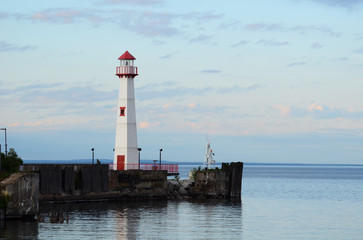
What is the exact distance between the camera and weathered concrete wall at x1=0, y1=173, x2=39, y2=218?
39.3 m

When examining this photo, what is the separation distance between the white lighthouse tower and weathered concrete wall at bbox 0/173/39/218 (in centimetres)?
1982

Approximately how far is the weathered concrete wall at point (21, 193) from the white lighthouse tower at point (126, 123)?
19.8 m

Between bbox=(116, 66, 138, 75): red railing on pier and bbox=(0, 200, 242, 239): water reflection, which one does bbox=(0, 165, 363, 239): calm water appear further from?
bbox=(116, 66, 138, 75): red railing on pier

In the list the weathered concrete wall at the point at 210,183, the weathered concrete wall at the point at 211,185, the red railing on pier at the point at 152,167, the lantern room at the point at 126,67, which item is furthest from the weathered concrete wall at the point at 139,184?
the lantern room at the point at 126,67

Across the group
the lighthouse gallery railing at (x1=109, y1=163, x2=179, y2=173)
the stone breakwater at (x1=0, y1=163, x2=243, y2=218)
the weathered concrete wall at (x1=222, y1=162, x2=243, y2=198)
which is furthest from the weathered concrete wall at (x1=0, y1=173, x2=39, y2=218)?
the weathered concrete wall at (x1=222, y1=162, x2=243, y2=198)

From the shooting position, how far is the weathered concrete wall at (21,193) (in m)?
39.3

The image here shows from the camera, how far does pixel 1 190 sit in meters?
38.9

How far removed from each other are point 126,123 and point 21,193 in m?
21.8

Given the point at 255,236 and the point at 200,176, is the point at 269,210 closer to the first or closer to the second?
the point at 200,176

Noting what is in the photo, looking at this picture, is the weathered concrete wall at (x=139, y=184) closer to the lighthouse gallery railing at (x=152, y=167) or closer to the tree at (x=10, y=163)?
the lighthouse gallery railing at (x=152, y=167)

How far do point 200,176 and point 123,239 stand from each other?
27.4 meters

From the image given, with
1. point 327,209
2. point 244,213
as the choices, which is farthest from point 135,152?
point 327,209

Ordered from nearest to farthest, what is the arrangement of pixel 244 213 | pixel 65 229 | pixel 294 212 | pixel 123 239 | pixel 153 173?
pixel 123 239 < pixel 65 229 < pixel 244 213 < pixel 294 212 < pixel 153 173

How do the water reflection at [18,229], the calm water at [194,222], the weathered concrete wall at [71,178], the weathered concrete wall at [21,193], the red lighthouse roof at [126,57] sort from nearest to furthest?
the water reflection at [18,229] → the calm water at [194,222] → the weathered concrete wall at [21,193] → the weathered concrete wall at [71,178] → the red lighthouse roof at [126,57]
